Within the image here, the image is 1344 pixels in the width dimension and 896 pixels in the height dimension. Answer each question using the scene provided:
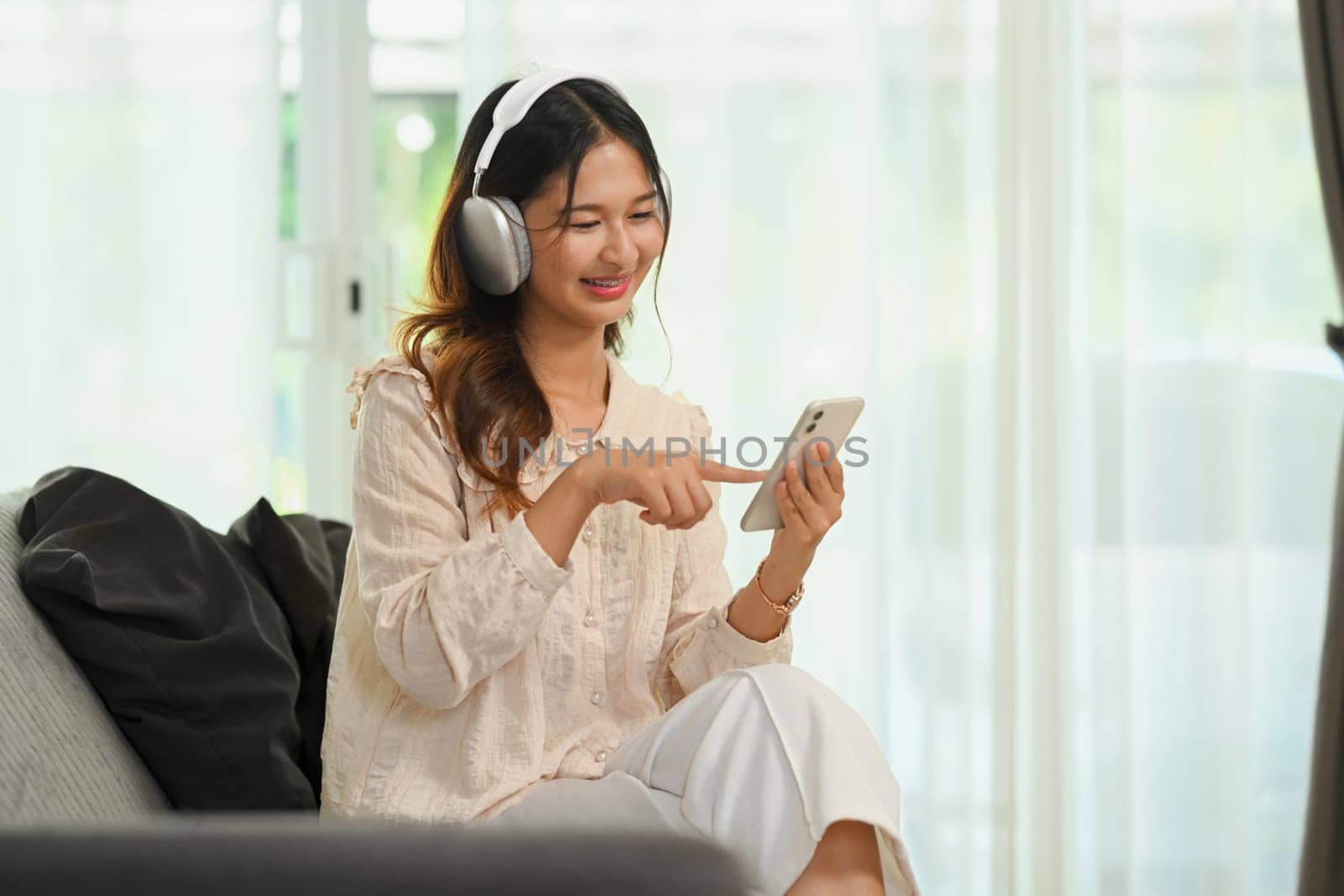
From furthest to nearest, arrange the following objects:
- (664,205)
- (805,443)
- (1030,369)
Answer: (1030,369) < (664,205) < (805,443)

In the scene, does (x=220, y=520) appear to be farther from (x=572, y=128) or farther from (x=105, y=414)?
(x=572, y=128)

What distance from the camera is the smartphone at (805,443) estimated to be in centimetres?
137

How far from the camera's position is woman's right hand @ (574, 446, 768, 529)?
1317 mm

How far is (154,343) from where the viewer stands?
270cm

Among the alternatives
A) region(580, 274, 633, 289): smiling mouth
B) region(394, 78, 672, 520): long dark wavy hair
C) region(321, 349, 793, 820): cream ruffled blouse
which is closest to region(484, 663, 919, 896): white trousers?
region(321, 349, 793, 820): cream ruffled blouse

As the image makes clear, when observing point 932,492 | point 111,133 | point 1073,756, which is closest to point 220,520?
point 111,133

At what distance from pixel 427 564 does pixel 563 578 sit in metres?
0.17

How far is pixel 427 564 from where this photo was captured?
1.43 metres

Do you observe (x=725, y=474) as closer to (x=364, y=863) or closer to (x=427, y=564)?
(x=427, y=564)

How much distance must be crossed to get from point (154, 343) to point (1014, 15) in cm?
180

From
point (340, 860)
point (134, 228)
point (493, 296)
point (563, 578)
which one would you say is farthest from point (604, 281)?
point (134, 228)

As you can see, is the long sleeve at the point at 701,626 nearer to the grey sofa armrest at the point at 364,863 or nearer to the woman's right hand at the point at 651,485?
the woman's right hand at the point at 651,485

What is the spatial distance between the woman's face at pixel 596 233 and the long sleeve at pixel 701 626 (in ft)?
0.82
